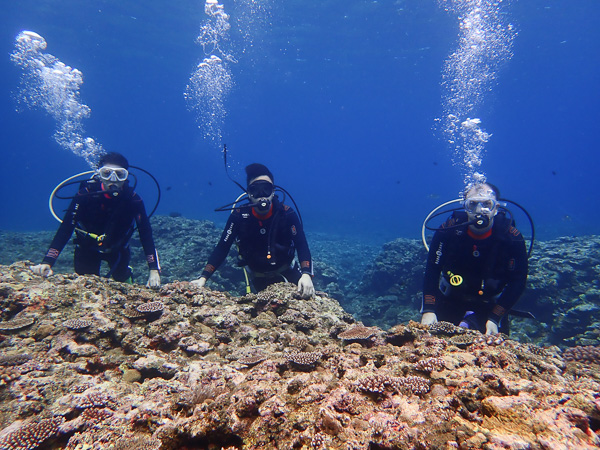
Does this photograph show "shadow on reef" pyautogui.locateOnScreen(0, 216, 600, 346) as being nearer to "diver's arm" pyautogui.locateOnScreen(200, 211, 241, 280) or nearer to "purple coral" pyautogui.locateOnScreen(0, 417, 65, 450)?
"diver's arm" pyautogui.locateOnScreen(200, 211, 241, 280)

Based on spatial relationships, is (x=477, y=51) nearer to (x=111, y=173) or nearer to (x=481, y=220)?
(x=481, y=220)

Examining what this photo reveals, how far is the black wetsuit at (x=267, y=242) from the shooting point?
5484 mm

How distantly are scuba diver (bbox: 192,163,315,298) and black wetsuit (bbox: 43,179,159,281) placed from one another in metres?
1.81

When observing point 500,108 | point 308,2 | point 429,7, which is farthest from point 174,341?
point 500,108

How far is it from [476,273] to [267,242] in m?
3.74

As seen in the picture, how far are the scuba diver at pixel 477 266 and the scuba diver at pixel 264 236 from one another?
236 cm

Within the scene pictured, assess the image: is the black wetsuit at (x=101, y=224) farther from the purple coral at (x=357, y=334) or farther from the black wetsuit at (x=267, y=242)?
the purple coral at (x=357, y=334)

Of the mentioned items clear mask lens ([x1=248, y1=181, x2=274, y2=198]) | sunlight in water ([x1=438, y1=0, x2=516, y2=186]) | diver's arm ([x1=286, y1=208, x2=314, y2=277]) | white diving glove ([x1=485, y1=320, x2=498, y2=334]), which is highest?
sunlight in water ([x1=438, y1=0, x2=516, y2=186])

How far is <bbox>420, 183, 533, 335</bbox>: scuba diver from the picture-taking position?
455 centimetres

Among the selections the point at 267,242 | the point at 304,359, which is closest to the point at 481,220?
the point at 267,242

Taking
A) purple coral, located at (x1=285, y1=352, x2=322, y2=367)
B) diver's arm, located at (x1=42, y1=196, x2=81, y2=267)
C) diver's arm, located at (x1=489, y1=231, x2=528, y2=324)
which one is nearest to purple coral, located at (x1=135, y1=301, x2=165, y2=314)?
purple coral, located at (x1=285, y1=352, x2=322, y2=367)

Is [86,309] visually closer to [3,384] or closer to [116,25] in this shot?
[3,384]

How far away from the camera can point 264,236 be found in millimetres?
5531

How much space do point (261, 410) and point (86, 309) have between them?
3.01 m
